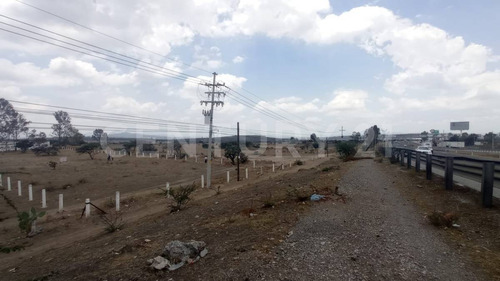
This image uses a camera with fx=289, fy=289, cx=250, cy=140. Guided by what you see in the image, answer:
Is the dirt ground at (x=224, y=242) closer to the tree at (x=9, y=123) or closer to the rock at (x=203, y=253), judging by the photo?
the rock at (x=203, y=253)

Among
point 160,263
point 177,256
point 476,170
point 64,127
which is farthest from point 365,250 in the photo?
point 64,127

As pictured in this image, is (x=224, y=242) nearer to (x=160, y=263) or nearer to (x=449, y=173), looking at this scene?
(x=160, y=263)

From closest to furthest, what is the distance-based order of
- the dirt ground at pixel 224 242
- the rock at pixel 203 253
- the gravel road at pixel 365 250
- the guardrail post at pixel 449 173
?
the gravel road at pixel 365 250, the dirt ground at pixel 224 242, the rock at pixel 203 253, the guardrail post at pixel 449 173

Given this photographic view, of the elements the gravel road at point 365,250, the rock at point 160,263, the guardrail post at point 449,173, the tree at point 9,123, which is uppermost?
the tree at point 9,123

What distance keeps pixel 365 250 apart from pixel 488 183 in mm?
4306

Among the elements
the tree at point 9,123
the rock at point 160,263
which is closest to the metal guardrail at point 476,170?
the rock at point 160,263

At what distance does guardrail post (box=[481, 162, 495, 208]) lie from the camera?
21.4 ft

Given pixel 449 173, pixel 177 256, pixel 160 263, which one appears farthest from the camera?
pixel 449 173

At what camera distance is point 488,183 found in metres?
6.62

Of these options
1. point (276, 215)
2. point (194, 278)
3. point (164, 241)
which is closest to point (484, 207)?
point (276, 215)

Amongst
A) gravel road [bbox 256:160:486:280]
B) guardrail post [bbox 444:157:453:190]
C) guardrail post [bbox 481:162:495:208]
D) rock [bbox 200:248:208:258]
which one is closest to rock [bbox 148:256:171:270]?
rock [bbox 200:248:208:258]

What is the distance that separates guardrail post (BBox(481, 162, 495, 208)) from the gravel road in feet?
5.04

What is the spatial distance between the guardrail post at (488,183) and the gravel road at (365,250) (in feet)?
5.04

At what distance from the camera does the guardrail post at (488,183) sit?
6.53m
